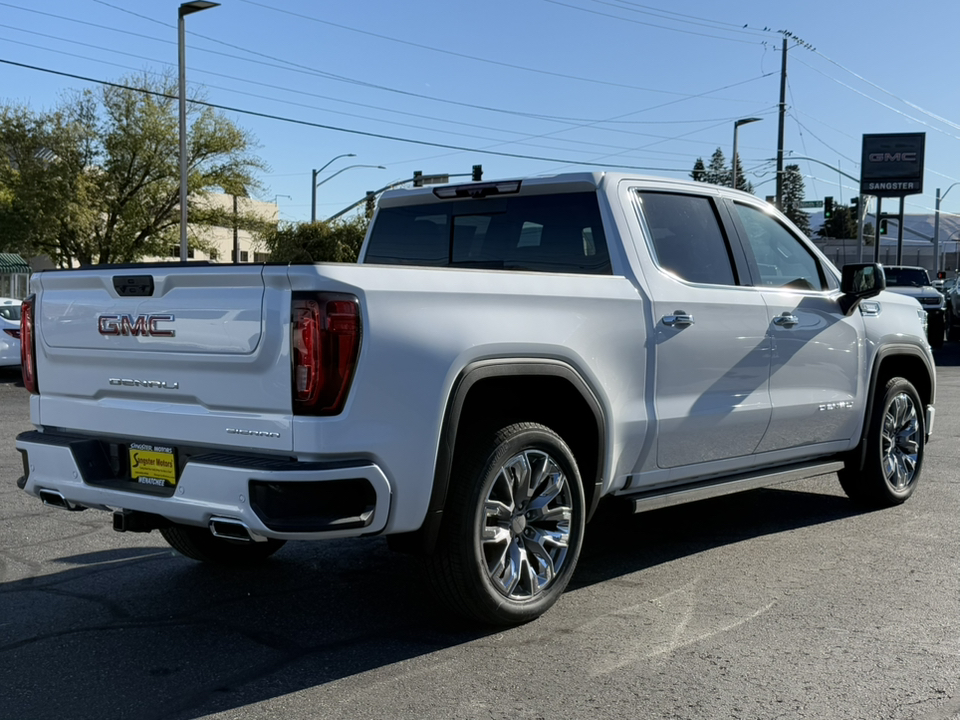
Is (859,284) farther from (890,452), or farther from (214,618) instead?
(214,618)

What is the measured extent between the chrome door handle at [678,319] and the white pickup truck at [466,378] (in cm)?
1

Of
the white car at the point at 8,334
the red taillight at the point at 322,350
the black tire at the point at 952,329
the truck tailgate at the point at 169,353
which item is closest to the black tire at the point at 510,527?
the red taillight at the point at 322,350

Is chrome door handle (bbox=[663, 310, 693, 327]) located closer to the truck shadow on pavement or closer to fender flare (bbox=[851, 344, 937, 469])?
the truck shadow on pavement

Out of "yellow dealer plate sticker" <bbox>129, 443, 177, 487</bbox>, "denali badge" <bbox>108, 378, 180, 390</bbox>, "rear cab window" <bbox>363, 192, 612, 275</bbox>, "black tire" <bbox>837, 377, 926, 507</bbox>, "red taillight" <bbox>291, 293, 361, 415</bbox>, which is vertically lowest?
"black tire" <bbox>837, 377, 926, 507</bbox>

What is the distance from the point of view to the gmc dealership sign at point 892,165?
6762cm

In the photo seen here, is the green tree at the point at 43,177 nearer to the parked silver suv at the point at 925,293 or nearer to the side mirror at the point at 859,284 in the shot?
the parked silver suv at the point at 925,293

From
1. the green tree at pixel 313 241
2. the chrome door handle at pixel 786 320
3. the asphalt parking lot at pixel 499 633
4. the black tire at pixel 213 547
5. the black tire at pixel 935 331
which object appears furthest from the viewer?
the green tree at pixel 313 241

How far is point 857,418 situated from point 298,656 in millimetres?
3968

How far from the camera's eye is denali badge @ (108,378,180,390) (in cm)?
429

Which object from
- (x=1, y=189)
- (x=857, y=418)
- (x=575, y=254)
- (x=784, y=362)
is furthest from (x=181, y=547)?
(x=1, y=189)

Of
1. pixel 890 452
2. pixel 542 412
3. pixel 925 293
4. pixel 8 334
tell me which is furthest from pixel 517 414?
pixel 925 293

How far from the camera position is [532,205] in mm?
5781

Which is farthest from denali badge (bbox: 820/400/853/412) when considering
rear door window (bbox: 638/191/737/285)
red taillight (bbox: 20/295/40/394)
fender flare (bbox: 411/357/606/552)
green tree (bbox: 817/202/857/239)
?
green tree (bbox: 817/202/857/239)

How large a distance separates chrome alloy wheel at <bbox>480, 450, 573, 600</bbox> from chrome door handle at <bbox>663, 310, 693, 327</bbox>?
98 cm
